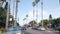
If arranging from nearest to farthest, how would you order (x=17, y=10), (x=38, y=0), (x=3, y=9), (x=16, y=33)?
(x=16, y=33) < (x=3, y=9) < (x=17, y=10) < (x=38, y=0)

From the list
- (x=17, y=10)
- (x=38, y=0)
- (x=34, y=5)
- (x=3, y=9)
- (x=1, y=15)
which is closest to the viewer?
(x=1, y=15)

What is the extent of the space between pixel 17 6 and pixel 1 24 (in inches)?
514

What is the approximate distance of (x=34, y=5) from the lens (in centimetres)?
8931

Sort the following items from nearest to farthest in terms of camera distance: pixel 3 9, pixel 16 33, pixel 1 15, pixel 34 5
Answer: pixel 16 33
pixel 1 15
pixel 3 9
pixel 34 5

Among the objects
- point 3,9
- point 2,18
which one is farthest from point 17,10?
point 2,18

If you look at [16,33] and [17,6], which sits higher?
[17,6]

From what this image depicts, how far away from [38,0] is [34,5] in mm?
11910

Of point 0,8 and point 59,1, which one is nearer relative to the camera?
point 0,8

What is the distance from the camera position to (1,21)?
3906cm

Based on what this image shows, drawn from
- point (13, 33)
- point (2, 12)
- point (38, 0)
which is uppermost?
point (38, 0)

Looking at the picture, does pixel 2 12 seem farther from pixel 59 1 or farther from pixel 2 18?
pixel 59 1

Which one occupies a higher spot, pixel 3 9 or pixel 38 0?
pixel 38 0

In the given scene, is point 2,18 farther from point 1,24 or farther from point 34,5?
point 34,5

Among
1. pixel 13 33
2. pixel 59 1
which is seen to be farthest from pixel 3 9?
pixel 13 33
